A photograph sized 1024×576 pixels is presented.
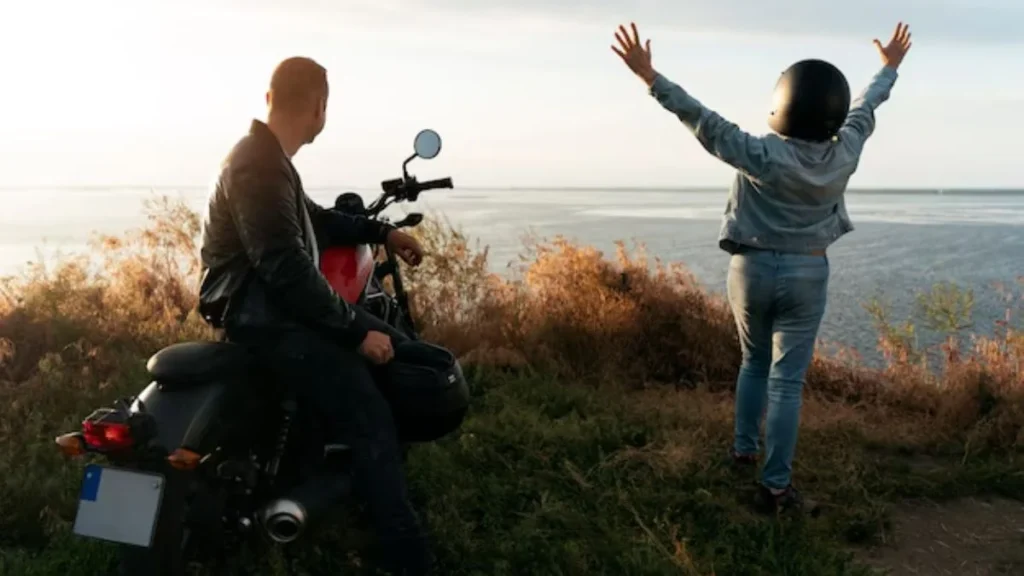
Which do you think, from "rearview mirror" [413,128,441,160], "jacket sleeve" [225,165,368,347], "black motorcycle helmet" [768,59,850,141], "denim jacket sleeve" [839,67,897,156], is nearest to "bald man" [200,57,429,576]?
"jacket sleeve" [225,165,368,347]

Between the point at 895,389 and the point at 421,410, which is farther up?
the point at 421,410

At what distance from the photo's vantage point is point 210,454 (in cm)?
297

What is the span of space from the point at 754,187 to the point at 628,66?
0.83m

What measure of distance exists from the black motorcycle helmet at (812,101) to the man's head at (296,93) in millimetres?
2113

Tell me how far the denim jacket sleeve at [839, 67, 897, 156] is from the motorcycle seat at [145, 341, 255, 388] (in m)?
2.86

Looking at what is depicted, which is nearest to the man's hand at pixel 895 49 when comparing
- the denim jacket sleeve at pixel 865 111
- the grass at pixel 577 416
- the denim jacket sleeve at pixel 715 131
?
the denim jacket sleeve at pixel 865 111

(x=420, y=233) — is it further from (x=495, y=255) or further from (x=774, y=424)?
(x=495, y=255)

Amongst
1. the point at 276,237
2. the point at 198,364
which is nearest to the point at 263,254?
the point at 276,237

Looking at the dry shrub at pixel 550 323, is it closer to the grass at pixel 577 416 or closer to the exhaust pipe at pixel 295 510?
the grass at pixel 577 416

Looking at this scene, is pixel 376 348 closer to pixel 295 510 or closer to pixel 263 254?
pixel 263 254

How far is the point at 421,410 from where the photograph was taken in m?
3.40

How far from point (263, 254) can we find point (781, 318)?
8.06 feet

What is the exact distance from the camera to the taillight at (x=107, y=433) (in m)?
2.83

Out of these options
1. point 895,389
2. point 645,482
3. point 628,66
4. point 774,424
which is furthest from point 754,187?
point 895,389
